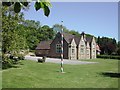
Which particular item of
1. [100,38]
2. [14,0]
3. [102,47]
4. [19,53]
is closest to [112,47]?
[102,47]

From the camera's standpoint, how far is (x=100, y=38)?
121 m

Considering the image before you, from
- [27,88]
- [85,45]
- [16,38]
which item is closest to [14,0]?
[27,88]

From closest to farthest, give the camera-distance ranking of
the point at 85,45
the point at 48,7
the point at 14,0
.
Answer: the point at 48,7 → the point at 14,0 → the point at 85,45

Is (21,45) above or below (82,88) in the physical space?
above

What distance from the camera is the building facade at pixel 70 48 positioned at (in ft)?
209

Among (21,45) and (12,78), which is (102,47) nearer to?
(21,45)

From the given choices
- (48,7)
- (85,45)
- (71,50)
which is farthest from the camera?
(85,45)

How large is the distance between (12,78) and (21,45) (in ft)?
40.5

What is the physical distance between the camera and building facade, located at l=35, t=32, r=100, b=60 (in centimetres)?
6372

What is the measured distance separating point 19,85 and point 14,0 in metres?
14.2

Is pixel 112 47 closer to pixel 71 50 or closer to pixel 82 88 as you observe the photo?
pixel 71 50

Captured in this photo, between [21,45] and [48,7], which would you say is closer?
[48,7]

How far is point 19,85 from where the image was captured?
16906 mm

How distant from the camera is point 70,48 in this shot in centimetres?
6384
